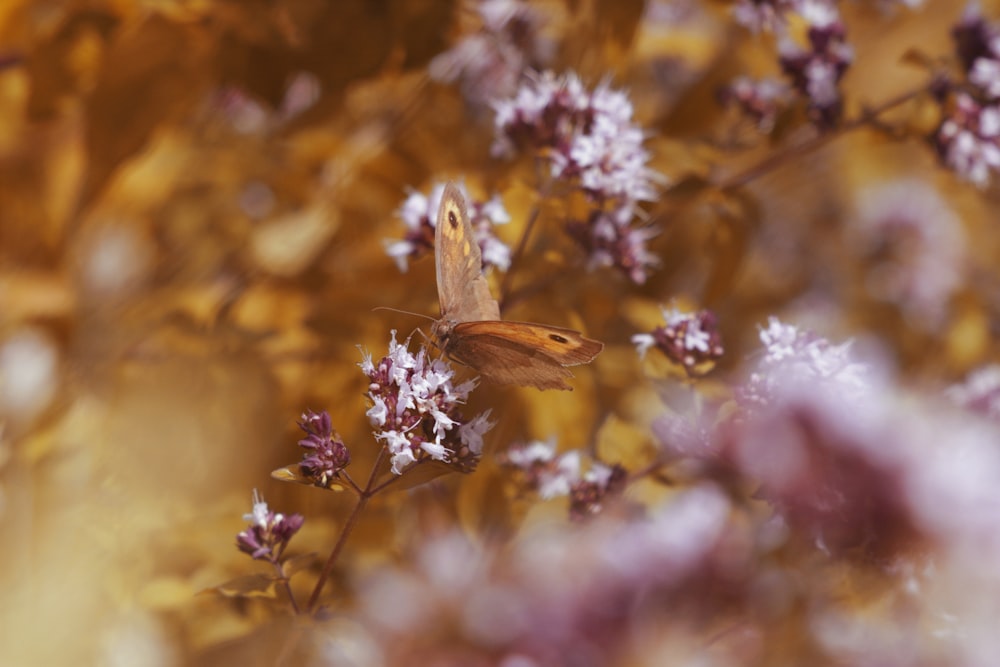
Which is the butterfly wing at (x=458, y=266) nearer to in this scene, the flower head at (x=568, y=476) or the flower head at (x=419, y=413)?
the flower head at (x=419, y=413)

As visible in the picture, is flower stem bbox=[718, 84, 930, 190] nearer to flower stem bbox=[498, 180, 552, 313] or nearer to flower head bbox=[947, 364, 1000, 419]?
flower stem bbox=[498, 180, 552, 313]

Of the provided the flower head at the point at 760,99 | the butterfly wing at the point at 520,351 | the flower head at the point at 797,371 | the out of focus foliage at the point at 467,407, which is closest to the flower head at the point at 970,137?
the out of focus foliage at the point at 467,407

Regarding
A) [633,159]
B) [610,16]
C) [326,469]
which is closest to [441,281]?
[326,469]

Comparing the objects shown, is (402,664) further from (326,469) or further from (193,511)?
(326,469)

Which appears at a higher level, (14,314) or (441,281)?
(14,314)

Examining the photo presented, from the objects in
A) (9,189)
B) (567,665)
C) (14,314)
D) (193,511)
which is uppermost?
(9,189)

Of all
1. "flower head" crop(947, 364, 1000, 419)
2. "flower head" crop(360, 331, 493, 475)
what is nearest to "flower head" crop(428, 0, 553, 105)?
"flower head" crop(360, 331, 493, 475)

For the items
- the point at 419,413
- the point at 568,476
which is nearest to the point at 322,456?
the point at 419,413

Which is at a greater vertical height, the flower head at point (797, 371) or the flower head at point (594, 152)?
the flower head at point (594, 152)
